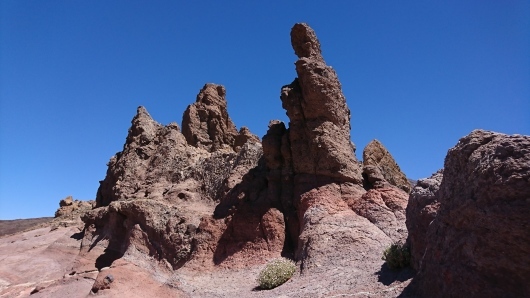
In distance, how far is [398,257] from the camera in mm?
12328

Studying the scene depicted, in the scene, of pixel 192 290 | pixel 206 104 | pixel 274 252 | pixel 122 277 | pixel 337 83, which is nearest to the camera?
pixel 122 277

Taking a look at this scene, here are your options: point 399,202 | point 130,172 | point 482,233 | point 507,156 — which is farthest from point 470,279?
point 130,172

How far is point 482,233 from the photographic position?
8195 mm

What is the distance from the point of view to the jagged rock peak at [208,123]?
3781 cm

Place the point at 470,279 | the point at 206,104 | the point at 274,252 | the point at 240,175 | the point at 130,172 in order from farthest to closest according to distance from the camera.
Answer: the point at 206,104, the point at 130,172, the point at 240,175, the point at 274,252, the point at 470,279

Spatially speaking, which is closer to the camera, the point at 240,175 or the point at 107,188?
the point at 240,175

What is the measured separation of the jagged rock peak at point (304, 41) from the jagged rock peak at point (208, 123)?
15772mm

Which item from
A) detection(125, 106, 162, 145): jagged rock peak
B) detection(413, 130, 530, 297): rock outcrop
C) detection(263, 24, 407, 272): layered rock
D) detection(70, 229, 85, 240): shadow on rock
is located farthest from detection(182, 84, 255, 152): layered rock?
detection(413, 130, 530, 297): rock outcrop

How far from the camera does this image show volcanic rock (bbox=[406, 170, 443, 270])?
37.1 ft

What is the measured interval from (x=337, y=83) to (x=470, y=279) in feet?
51.6

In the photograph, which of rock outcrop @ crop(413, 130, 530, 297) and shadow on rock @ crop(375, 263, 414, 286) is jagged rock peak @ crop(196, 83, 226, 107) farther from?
rock outcrop @ crop(413, 130, 530, 297)

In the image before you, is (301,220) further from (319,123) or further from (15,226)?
(15,226)

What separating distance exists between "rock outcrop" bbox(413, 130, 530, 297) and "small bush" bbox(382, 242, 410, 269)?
7.14 feet

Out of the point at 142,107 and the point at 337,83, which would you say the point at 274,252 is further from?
the point at 142,107
